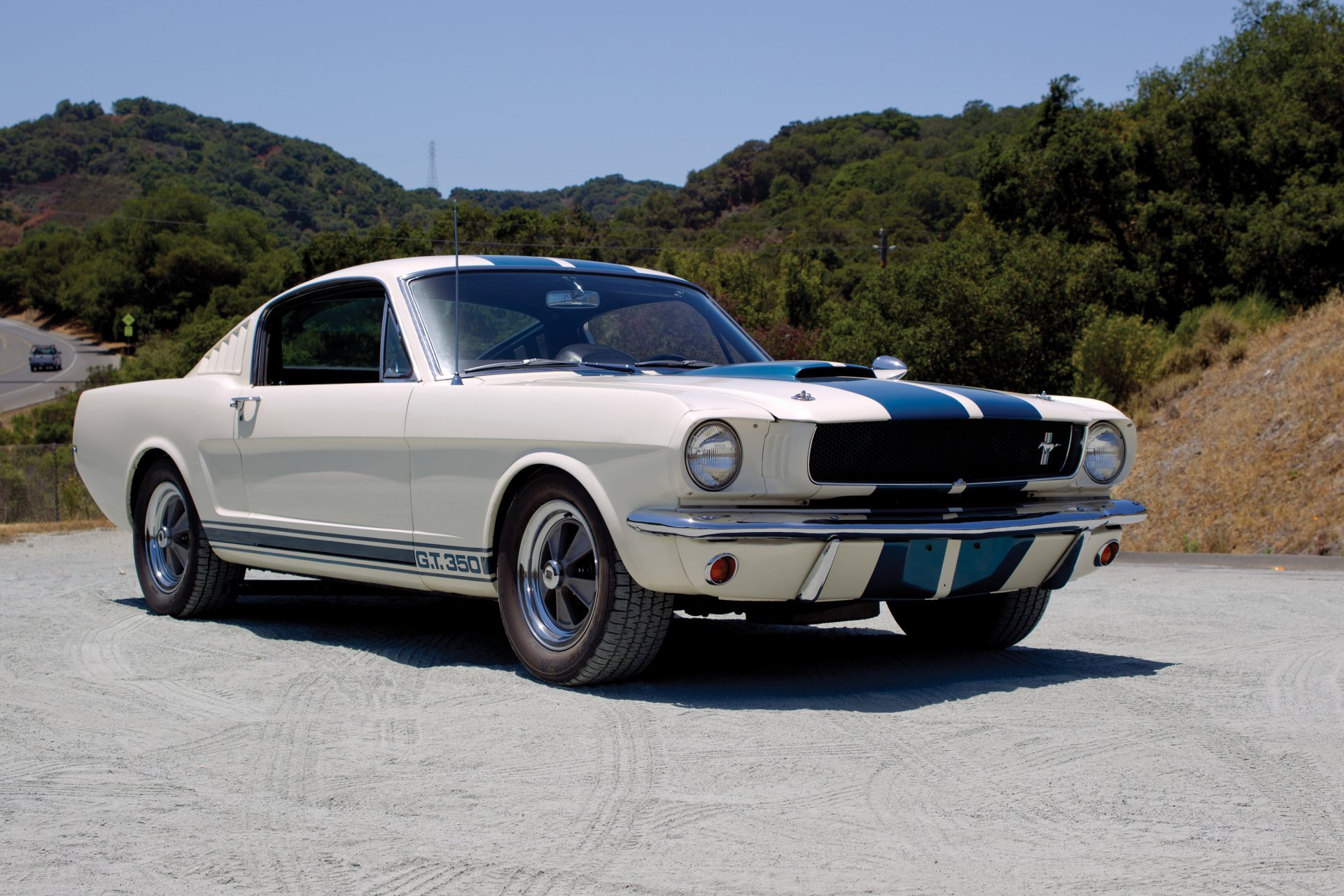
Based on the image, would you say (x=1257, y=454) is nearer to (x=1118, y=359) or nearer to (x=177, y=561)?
A: (x=1118, y=359)

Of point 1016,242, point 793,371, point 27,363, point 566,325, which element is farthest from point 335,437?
point 27,363

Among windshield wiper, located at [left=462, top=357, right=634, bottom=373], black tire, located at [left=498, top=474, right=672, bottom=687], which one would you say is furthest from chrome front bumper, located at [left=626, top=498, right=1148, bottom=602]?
windshield wiper, located at [left=462, top=357, right=634, bottom=373]

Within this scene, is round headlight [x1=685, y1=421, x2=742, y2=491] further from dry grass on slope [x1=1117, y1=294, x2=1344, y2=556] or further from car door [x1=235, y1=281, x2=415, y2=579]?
dry grass on slope [x1=1117, y1=294, x2=1344, y2=556]

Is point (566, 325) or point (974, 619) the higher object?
point (566, 325)

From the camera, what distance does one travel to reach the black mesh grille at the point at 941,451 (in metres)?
4.49

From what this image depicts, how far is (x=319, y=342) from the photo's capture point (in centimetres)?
694

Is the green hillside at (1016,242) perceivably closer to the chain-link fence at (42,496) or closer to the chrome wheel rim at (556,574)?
the chrome wheel rim at (556,574)

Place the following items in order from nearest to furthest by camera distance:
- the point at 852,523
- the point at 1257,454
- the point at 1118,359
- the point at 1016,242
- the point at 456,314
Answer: the point at 852,523 → the point at 456,314 → the point at 1257,454 → the point at 1118,359 → the point at 1016,242

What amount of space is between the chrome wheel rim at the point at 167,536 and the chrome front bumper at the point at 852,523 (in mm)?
3562

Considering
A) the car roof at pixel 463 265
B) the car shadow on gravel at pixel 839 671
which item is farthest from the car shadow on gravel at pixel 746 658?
the car roof at pixel 463 265

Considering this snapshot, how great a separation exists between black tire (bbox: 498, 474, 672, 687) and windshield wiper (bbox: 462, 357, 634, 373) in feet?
2.58

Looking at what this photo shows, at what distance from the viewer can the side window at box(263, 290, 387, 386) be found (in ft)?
20.9

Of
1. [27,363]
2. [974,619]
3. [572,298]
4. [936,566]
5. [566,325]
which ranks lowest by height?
[27,363]

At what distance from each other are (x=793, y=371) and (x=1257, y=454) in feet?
44.5
